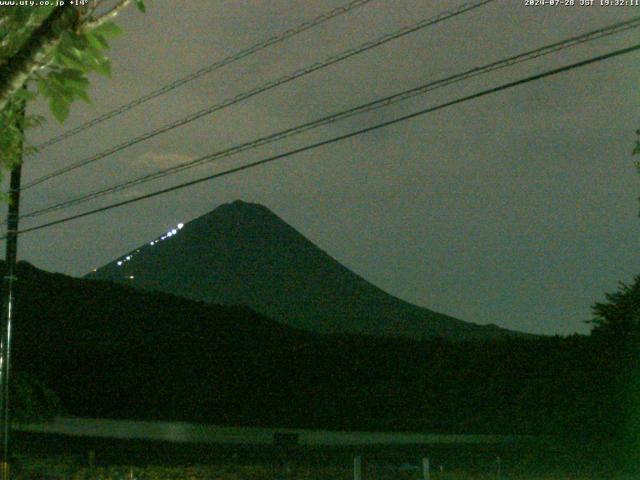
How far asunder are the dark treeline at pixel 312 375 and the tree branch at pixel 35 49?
30.1 meters

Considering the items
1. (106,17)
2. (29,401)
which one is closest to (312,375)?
(29,401)

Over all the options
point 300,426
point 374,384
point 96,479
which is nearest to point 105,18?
point 96,479

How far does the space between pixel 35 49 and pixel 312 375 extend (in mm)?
47333

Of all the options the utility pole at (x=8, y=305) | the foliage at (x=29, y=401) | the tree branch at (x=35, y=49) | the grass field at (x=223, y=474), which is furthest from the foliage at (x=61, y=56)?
the foliage at (x=29, y=401)

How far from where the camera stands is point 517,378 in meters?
43.8

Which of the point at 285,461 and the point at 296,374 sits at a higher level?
the point at 296,374

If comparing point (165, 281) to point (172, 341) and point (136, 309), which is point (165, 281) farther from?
point (172, 341)

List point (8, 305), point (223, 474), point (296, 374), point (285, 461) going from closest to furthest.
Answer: point (8, 305), point (223, 474), point (285, 461), point (296, 374)

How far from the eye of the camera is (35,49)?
5.18 m

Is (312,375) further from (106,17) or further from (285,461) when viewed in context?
(106,17)

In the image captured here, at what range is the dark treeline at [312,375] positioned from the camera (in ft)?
128

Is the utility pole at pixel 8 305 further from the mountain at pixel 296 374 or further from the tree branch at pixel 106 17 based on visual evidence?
the mountain at pixel 296 374

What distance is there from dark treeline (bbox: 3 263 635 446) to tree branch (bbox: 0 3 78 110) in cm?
3006

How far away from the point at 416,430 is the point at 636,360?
8.63 m
